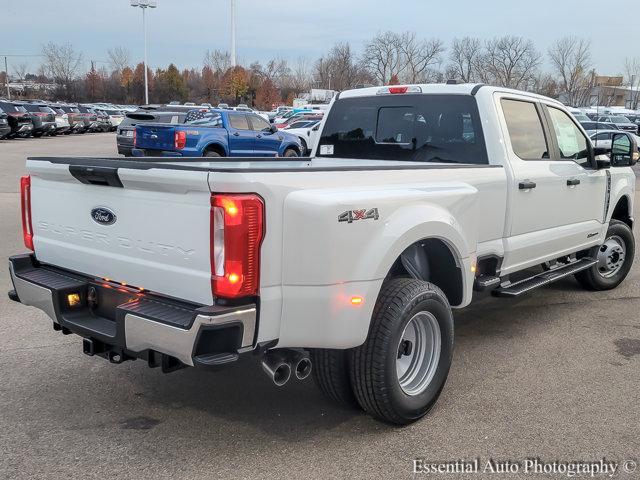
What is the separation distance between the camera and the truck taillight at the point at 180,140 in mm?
15213

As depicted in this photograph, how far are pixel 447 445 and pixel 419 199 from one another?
1403mm

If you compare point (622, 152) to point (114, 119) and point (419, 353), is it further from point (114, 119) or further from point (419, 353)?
point (114, 119)

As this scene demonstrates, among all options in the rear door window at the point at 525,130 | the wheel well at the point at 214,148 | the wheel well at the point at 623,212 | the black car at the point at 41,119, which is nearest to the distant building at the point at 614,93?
the black car at the point at 41,119

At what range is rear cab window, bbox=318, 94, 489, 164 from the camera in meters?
4.86

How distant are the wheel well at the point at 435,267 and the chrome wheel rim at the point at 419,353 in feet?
1.13

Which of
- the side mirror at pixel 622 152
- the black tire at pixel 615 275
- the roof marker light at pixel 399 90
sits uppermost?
the roof marker light at pixel 399 90

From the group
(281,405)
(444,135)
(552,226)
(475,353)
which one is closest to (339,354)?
(281,405)

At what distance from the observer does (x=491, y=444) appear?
3.48 metres

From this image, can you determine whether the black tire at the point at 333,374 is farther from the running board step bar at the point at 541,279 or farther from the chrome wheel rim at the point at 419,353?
the running board step bar at the point at 541,279

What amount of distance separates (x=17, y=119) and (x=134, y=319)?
30.2 metres

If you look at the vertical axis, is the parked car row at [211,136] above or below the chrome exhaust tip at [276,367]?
above

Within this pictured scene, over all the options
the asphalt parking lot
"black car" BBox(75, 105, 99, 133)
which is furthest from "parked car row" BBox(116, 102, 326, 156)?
"black car" BBox(75, 105, 99, 133)

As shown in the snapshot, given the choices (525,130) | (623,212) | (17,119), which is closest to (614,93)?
(17,119)

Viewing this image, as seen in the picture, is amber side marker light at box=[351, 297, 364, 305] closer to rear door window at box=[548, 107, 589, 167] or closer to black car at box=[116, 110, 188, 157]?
rear door window at box=[548, 107, 589, 167]
